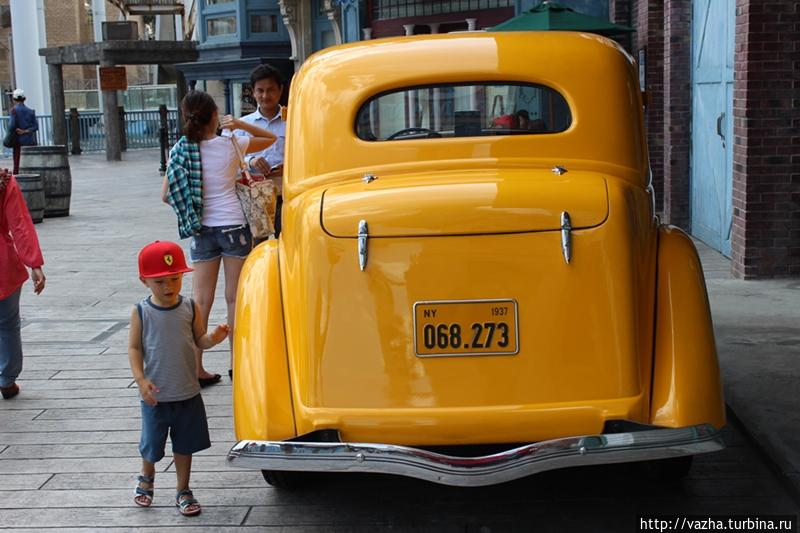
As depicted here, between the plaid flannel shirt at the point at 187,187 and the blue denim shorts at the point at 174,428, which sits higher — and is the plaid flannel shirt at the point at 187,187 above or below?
above

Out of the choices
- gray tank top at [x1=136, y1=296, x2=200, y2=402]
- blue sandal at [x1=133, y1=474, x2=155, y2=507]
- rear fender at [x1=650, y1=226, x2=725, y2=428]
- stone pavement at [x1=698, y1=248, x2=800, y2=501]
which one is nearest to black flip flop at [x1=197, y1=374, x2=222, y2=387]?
blue sandal at [x1=133, y1=474, x2=155, y2=507]

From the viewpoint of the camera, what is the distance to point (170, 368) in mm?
5004

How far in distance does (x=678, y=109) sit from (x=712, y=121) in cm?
129

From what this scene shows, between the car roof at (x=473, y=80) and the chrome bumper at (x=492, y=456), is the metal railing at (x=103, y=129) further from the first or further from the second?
the chrome bumper at (x=492, y=456)

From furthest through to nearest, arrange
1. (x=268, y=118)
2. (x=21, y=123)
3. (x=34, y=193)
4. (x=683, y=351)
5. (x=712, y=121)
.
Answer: (x=21, y=123) → (x=34, y=193) → (x=712, y=121) → (x=268, y=118) → (x=683, y=351)

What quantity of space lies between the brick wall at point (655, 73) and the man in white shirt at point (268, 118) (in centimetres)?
793

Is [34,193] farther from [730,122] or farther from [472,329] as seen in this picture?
[472,329]

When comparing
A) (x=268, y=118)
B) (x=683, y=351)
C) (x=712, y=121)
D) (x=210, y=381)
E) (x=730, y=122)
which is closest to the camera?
(x=683, y=351)

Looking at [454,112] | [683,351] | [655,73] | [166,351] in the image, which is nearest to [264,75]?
[454,112]

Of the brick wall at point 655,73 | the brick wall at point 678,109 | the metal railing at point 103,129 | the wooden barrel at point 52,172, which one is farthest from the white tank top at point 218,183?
the metal railing at point 103,129

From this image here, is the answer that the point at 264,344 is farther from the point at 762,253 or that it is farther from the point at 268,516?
the point at 762,253

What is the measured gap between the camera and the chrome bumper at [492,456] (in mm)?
4238

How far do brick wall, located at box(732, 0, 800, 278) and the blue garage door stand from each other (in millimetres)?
1144

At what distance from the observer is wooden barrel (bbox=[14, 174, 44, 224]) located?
16359 millimetres
